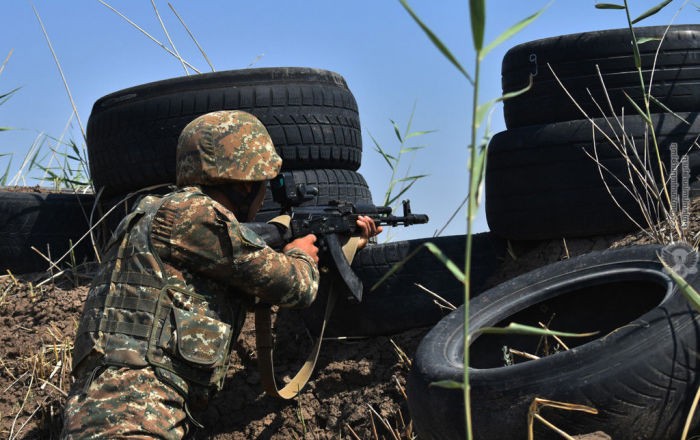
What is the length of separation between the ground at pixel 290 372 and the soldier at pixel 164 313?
0.79 metres

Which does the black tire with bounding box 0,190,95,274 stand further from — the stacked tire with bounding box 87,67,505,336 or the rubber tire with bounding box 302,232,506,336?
the rubber tire with bounding box 302,232,506,336

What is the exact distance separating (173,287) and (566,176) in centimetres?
179

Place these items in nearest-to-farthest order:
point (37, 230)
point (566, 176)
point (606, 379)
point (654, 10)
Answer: point (606, 379) < point (654, 10) < point (566, 176) < point (37, 230)

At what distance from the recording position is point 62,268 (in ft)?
18.6

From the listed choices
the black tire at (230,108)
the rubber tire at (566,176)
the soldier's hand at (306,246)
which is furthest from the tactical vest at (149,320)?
the rubber tire at (566,176)

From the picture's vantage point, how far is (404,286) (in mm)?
4707

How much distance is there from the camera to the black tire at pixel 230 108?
16.8 feet

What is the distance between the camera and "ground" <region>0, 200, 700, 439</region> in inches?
177

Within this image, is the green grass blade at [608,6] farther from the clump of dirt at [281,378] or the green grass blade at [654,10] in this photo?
the clump of dirt at [281,378]

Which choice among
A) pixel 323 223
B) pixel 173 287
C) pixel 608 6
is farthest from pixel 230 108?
pixel 608 6

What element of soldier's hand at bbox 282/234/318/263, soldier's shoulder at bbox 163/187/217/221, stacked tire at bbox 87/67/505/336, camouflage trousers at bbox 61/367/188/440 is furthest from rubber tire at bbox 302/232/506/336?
camouflage trousers at bbox 61/367/188/440

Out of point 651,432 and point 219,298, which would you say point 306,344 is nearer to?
point 219,298

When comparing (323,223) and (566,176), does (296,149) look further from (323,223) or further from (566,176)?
(566,176)

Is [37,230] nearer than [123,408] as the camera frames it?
No
